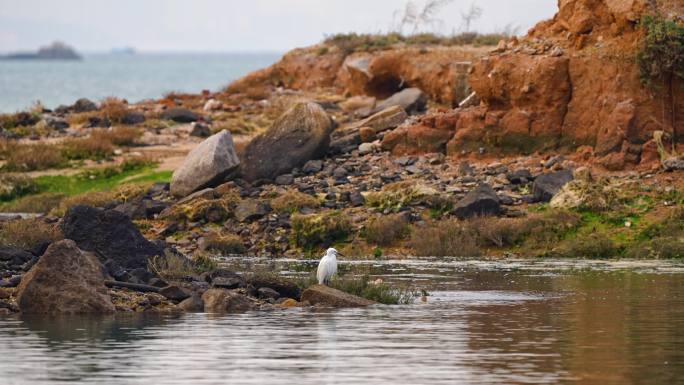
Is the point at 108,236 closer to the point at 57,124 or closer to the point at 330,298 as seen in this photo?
the point at 330,298

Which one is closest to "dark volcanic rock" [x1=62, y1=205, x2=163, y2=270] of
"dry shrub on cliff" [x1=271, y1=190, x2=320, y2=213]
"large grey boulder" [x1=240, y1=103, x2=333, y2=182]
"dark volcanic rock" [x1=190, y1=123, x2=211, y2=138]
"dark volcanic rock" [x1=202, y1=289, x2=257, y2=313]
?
"dark volcanic rock" [x1=202, y1=289, x2=257, y2=313]

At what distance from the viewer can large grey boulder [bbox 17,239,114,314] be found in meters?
19.6

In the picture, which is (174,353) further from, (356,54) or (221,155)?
(356,54)

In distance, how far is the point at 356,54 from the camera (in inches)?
2047

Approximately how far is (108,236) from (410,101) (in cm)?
2122

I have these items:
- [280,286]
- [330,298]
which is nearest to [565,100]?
[280,286]

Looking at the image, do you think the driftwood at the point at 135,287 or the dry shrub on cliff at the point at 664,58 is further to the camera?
the dry shrub on cliff at the point at 664,58

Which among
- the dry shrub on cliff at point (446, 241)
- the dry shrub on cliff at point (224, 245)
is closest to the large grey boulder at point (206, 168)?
the dry shrub on cliff at point (224, 245)

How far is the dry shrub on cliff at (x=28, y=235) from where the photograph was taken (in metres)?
24.9

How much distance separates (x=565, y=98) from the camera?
3491 centimetres

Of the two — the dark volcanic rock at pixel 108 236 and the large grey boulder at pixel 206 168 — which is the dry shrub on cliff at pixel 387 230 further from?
the dark volcanic rock at pixel 108 236

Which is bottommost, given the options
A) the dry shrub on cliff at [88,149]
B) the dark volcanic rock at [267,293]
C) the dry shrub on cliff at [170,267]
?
→ the dark volcanic rock at [267,293]

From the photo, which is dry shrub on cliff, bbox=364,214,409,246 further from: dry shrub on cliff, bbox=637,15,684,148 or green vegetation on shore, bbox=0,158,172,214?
green vegetation on shore, bbox=0,158,172,214

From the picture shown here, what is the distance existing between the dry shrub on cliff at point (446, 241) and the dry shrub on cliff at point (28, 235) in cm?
781
